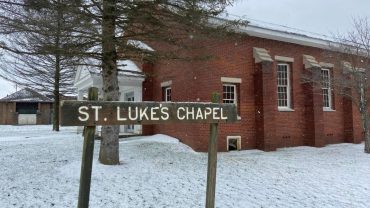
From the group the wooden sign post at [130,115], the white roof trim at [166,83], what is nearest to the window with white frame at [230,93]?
the white roof trim at [166,83]

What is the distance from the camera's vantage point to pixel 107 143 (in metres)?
9.86

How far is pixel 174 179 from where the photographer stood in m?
8.55

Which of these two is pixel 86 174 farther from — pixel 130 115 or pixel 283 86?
pixel 283 86

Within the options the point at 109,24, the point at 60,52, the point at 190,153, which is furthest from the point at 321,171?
the point at 60,52

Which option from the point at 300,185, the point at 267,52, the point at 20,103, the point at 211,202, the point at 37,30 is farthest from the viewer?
the point at 20,103

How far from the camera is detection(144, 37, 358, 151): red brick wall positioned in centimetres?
1418

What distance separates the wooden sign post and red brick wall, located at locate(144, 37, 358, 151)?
7.89m

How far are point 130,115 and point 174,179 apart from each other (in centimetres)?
451

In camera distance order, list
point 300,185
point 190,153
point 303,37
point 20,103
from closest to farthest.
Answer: point 300,185, point 190,153, point 303,37, point 20,103

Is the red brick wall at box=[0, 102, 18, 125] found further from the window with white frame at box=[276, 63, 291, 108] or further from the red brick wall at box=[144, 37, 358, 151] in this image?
the window with white frame at box=[276, 63, 291, 108]

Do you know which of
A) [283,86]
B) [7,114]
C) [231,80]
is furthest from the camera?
[7,114]

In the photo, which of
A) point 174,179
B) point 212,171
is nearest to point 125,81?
point 174,179

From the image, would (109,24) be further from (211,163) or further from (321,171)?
(321,171)

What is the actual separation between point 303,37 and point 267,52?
2.42 m
